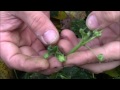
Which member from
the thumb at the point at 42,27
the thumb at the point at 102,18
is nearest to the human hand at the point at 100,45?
the thumb at the point at 102,18

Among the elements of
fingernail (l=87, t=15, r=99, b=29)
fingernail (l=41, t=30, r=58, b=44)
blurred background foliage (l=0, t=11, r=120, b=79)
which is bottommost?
blurred background foliage (l=0, t=11, r=120, b=79)

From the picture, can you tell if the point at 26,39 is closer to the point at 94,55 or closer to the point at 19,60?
the point at 19,60

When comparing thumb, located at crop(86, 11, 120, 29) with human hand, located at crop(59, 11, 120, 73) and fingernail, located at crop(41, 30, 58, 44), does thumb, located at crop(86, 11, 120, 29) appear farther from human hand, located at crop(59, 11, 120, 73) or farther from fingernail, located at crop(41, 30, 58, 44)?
fingernail, located at crop(41, 30, 58, 44)

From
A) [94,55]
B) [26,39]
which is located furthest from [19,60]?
[94,55]

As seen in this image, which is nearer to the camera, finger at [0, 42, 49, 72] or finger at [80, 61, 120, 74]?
finger at [0, 42, 49, 72]

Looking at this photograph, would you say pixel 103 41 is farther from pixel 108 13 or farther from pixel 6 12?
pixel 6 12

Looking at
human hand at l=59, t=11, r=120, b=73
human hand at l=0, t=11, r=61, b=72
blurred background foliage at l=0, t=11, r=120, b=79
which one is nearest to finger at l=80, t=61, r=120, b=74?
human hand at l=59, t=11, r=120, b=73

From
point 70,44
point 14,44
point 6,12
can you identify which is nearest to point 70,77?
point 70,44
